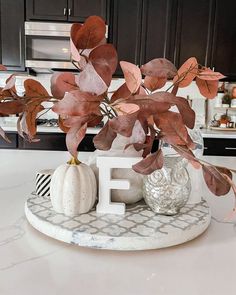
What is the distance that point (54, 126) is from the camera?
9.54 feet

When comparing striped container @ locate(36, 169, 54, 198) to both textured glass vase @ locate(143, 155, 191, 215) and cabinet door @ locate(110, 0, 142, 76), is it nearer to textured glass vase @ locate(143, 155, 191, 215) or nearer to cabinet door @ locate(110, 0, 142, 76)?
textured glass vase @ locate(143, 155, 191, 215)

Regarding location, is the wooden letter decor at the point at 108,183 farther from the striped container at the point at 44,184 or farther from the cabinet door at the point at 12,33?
the cabinet door at the point at 12,33

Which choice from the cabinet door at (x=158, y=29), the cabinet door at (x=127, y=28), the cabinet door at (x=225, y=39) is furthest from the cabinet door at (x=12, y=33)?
the cabinet door at (x=225, y=39)

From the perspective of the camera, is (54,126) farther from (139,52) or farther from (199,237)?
(199,237)

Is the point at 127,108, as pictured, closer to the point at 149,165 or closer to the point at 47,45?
the point at 149,165

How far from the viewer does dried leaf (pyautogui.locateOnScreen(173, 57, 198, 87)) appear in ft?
2.03

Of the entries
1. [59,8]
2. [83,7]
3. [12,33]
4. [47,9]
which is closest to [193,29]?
[83,7]

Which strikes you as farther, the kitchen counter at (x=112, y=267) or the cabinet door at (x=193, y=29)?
the cabinet door at (x=193, y=29)

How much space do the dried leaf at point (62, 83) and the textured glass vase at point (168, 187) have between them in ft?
0.87

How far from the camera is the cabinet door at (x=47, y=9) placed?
2.83m

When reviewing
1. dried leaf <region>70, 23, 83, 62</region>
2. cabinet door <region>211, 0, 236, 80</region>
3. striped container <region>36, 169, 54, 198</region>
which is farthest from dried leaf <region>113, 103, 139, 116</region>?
cabinet door <region>211, 0, 236, 80</region>

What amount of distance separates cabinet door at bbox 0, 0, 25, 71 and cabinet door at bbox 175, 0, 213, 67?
4.94ft

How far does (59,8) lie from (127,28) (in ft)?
2.19

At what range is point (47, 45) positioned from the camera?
284 cm
